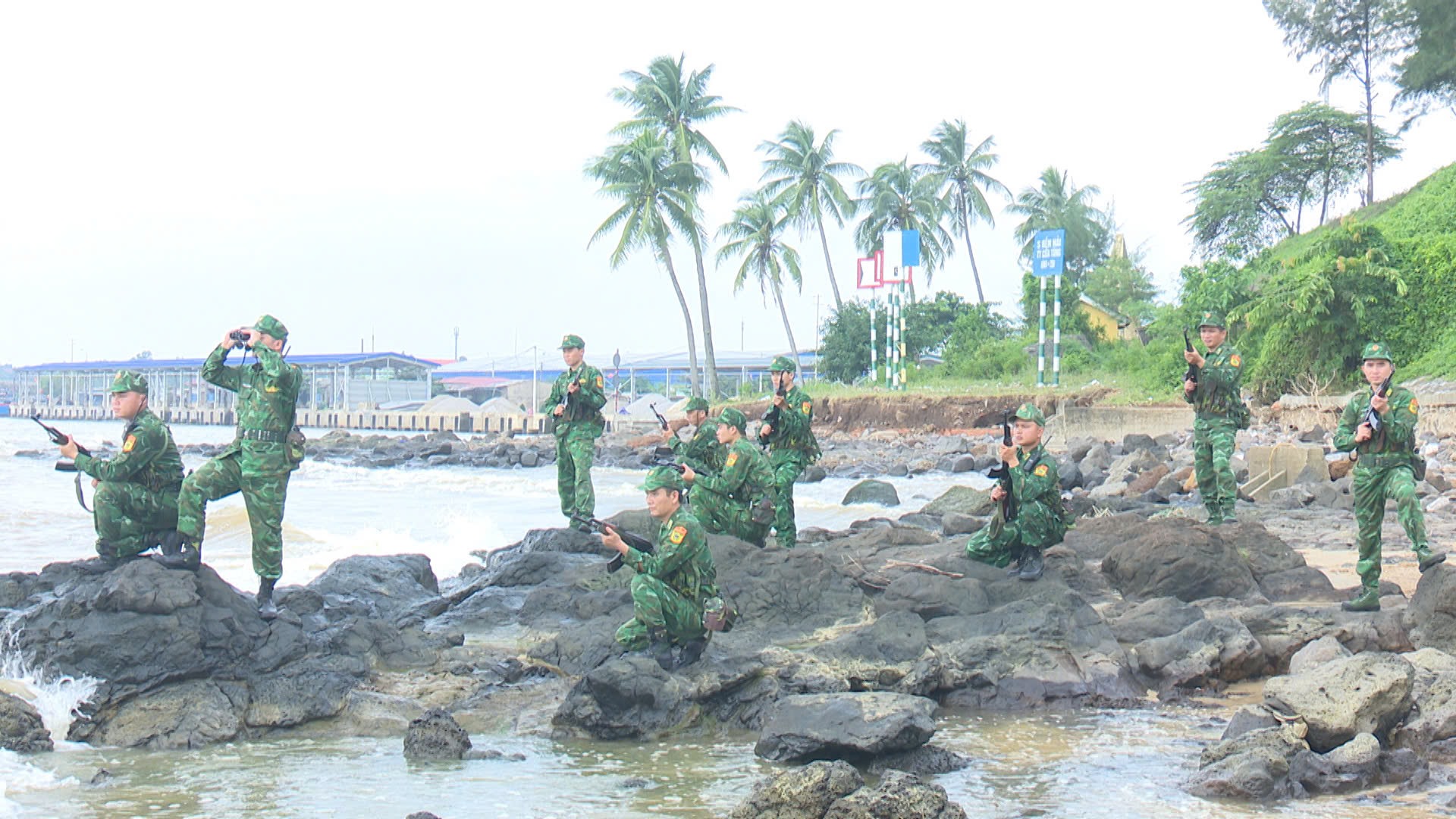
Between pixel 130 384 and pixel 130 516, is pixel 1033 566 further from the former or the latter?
pixel 130 384

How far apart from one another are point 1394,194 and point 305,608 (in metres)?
41.1

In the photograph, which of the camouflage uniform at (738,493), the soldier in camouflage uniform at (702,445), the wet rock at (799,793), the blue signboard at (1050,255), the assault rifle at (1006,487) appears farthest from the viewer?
the blue signboard at (1050,255)

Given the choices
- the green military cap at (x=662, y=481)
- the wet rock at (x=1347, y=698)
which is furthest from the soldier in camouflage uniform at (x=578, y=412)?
the wet rock at (x=1347, y=698)

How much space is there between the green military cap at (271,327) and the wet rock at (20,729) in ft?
8.43

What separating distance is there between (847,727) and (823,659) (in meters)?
1.64

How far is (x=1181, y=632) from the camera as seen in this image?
7.54 meters

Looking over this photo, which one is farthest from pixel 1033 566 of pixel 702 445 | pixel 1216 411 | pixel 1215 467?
pixel 1215 467

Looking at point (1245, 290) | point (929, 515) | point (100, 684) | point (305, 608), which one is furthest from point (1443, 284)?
point (100, 684)

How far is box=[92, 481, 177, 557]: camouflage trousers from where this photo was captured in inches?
295

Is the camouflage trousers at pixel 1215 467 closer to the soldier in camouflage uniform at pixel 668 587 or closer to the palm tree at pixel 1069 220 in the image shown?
the soldier in camouflage uniform at pixel 668 587

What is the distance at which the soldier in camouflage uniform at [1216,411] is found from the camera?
1118 cm

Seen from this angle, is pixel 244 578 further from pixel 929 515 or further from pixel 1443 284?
pixel 1443 284

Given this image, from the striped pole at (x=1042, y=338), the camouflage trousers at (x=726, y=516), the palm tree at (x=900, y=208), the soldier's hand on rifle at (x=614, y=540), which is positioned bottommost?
the camouflage trousers at (x=726, y=516)

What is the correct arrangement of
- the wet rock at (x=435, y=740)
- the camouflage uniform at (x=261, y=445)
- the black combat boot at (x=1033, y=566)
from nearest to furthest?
1. the wet rock at (x=435, y=740)
2. the camouflage uniform at (x=261, y=445)
3. the black combat boot at (x=1033, y=566)
